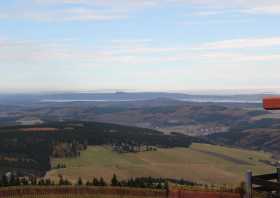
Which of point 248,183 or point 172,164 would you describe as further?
point 172,164

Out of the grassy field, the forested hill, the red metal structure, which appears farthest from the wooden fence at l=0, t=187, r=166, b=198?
the forested hill

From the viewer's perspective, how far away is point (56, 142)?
15162cm

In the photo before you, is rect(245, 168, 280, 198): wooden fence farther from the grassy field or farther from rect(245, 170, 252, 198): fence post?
the grassy field

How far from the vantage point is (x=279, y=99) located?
1371cm

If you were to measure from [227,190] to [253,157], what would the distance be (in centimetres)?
14630

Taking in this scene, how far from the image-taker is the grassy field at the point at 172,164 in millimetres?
113250

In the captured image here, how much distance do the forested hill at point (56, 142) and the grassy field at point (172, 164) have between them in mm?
4911

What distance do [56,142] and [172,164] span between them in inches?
1318

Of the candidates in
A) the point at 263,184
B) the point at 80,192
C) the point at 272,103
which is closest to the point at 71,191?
the point at 80,192

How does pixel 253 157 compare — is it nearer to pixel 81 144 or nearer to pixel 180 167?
pixel 180 167

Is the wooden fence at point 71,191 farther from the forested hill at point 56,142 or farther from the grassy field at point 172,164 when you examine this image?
the forested hill at point 56,142

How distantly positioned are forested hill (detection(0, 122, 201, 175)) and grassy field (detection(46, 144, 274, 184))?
4911mm

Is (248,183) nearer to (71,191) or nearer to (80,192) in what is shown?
(80,192)

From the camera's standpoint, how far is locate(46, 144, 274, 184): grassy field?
11325cm
